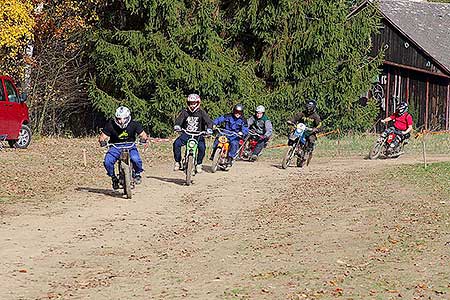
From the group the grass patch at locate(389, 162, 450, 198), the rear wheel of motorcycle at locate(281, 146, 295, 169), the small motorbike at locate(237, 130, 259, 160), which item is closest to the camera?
the grass patch at locate(389, 162, 450, 198)

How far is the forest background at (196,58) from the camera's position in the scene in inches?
1329

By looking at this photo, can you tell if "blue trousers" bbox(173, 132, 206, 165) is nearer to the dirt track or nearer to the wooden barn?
the dirt track

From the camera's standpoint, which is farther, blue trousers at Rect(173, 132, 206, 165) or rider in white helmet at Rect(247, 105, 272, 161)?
rider in white helmet at Rect(247, 105, 272, 161)

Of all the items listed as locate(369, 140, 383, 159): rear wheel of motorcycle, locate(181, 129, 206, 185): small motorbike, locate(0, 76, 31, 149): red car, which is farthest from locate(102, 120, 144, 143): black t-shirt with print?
locate(0, 76, 31, 149): red car

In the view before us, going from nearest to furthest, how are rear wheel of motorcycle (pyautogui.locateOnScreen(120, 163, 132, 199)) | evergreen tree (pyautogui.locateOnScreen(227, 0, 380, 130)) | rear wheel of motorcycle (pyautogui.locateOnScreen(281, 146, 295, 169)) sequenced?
rear wheel of motorcycle (pyautogui.locateOnScreen(120, 163, 132, 199)), rear wheel of motorcycle (pyautogui.locateOnScreen(281, 146, 295, 169)), evergreen tree (pyautogui.locateOnScreen(227, 0, 380, 130))

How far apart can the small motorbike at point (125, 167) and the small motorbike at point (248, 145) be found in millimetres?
6721

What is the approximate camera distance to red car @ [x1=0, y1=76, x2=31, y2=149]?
1011 inches

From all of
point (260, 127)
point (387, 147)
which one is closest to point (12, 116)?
point (260, 127)

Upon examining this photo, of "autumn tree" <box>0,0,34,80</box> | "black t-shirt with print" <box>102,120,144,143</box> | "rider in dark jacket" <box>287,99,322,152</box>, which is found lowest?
"rider in dark jacket" <box>287,99,322,152</box>

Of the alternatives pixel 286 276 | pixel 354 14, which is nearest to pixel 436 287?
pixel 286 276

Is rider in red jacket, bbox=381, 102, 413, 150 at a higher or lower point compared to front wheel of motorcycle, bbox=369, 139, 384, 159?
higher

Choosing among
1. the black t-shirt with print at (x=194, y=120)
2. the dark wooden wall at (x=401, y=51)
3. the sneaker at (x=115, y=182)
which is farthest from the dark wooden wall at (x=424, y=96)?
the sneaker at (x=115, y=182)

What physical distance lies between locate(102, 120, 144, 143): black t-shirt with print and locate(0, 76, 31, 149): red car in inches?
390

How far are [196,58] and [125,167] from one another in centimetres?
1877
